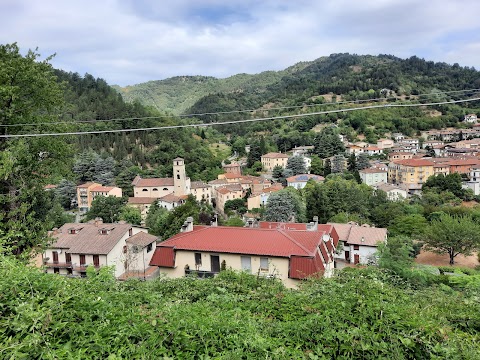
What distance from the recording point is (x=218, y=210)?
1805 inches

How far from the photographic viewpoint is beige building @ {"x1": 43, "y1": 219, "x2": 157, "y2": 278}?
17.0m

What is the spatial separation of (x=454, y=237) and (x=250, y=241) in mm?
19653

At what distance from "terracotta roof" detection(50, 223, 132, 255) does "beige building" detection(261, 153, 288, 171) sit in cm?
4529

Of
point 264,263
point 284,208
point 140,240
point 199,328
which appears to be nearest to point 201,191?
point 284,208

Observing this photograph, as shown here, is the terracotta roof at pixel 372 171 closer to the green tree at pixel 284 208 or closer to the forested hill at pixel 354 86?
the green tree at pixel 284 208

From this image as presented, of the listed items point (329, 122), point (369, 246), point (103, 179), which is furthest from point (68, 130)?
point (329, 122)

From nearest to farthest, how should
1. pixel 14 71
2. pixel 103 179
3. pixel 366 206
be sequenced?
pixel 14 71 → pixel 366 206 → pixel 103 179

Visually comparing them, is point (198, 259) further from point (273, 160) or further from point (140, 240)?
point (273, 160)

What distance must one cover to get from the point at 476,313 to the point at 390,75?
418 ft

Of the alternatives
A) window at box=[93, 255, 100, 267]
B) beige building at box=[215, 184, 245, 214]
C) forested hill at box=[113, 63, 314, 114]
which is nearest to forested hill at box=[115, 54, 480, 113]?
forested hill at box=[113, 63, 314, 114]

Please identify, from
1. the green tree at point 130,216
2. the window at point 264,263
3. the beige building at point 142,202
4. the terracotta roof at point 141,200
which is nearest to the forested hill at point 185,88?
the terracotta roof at point 141,200

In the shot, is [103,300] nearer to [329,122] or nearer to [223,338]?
[223,338]

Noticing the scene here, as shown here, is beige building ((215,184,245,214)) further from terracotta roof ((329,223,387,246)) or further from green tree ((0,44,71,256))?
green tree ((0,44,71,256))

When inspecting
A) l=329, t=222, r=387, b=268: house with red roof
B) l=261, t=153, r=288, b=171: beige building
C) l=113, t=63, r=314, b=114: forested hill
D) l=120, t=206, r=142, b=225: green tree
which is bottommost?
l=329, t=222, r=387, b=268: house with red roof
